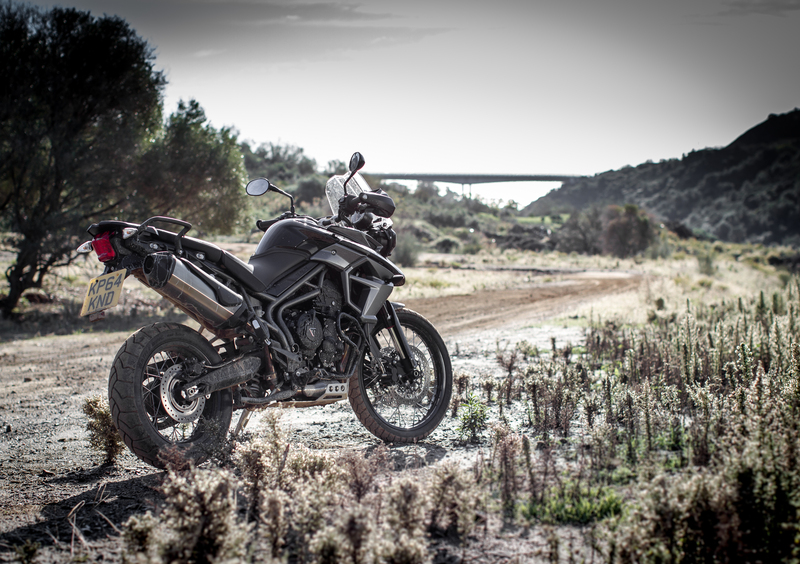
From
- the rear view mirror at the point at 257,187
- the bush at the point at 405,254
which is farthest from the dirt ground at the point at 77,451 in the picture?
the bush at the point at 405,254

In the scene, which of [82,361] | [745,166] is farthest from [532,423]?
[745,166]

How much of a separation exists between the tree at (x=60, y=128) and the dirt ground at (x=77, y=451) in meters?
4.30

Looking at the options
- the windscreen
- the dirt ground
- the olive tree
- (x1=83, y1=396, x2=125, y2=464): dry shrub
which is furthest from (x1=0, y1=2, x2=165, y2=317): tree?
(x1=83, y1=396, x2=125, y2=464): dry shrub

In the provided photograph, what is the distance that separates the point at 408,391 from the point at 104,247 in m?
2.41

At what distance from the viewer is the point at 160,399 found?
3.35 metres

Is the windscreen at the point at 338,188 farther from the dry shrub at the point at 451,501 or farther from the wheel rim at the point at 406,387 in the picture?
the dry shrub at the point at 451,501

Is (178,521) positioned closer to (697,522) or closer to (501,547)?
(501,547)

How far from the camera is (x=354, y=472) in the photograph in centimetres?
288

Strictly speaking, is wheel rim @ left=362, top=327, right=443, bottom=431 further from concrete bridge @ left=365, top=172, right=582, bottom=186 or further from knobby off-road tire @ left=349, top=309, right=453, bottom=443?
concrete bridge @ left=365, top=172, right=582, bottom=186

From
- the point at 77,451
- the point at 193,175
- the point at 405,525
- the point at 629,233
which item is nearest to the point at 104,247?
the point at 77,451

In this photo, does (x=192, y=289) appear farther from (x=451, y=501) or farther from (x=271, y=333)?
(x=451, y=501)

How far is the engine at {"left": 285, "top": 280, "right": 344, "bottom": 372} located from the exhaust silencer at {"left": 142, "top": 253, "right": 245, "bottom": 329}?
477 millimetres

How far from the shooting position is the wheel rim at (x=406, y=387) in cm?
439

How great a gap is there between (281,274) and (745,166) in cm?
13624
